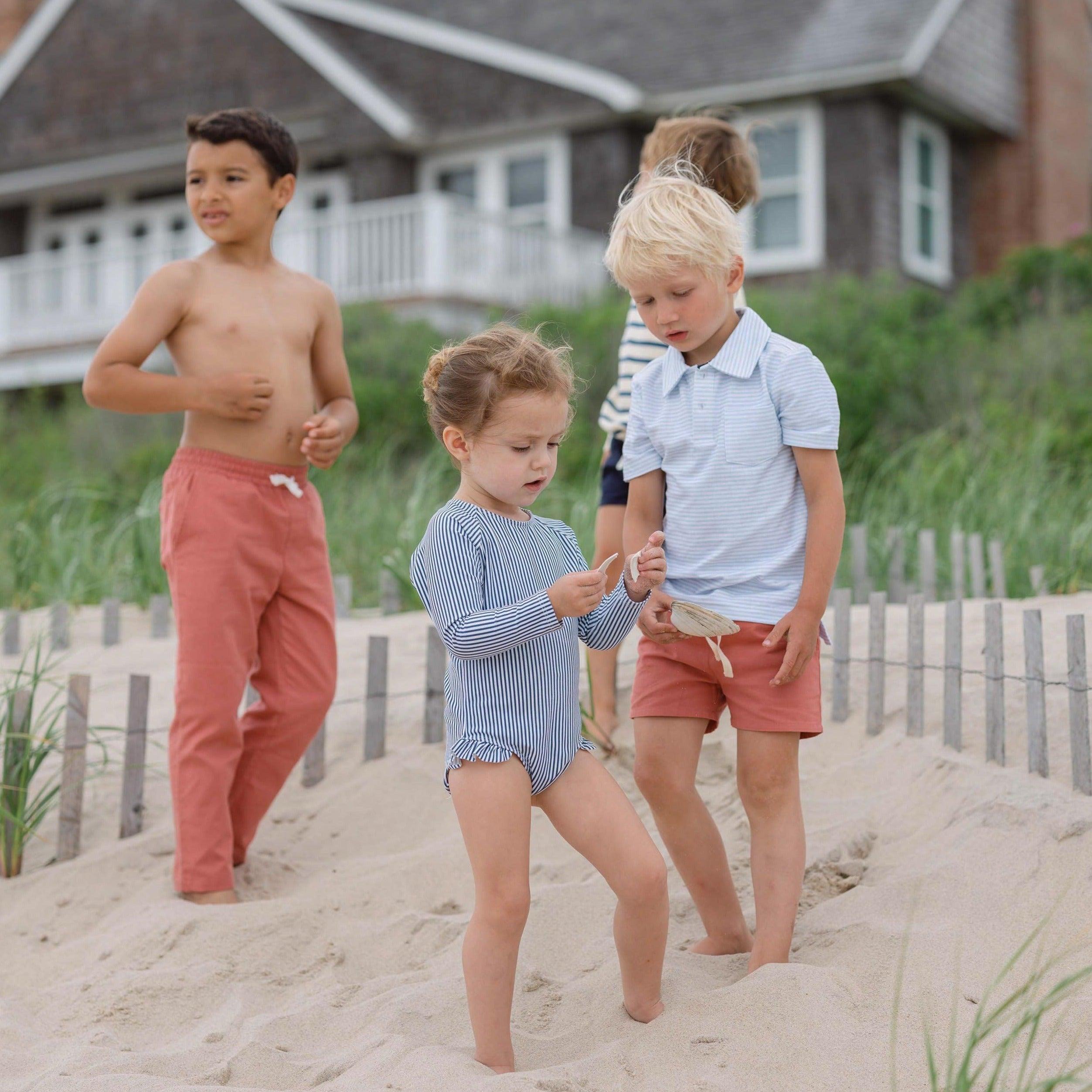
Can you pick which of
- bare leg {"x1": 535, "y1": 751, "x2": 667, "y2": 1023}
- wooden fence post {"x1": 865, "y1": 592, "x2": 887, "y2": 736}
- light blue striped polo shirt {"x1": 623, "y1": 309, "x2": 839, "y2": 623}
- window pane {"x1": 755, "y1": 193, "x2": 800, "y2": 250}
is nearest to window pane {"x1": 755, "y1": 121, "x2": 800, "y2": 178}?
window pane {"x1": 755, "y1": 193, "x2": 800, "y2": 250}

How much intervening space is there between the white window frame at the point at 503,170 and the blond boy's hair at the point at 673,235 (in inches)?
513

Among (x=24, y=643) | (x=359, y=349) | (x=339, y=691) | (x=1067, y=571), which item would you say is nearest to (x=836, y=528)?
(x=339, y=691)

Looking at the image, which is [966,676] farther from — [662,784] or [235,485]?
[235,485]

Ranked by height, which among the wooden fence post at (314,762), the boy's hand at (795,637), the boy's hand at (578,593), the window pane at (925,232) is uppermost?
the window pane at (925,232)

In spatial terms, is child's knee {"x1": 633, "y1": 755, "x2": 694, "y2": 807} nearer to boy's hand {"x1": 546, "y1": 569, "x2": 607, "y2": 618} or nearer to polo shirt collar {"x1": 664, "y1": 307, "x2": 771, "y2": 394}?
boy's hand {"x1": 546, "y1": 569, "x2": 607, "y2": 618}

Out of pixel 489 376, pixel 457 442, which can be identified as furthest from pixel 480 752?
pixel 489 376

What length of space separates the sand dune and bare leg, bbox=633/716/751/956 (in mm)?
95

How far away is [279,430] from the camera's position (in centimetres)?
360

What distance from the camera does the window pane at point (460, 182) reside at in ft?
55.3

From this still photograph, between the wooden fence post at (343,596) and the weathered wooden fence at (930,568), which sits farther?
the wooden fence post at (343,596)

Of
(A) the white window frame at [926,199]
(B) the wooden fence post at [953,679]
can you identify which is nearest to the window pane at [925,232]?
(A) the white window frame at [926,199]

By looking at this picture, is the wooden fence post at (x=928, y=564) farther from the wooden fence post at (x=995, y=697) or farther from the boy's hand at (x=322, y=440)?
the boy's hand at (x=322, y=440)

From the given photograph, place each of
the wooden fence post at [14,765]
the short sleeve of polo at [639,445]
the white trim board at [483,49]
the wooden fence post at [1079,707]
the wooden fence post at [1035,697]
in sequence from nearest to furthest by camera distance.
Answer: the short sleeve of polo at [639,445] → the wooden fence post at [1079,707] → the wooden fence post at [1035,697] → the wooden fence post at [14,765] → the white trim board at [483,49]

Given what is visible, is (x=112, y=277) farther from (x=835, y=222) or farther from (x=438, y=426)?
(x=438, y=426)
